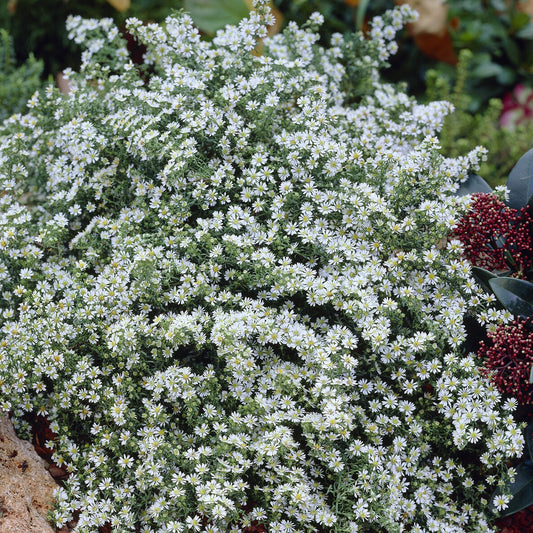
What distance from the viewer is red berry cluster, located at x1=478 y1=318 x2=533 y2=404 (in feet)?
6.92

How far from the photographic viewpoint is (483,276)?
227 cm

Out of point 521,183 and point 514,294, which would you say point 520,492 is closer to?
point 514,294

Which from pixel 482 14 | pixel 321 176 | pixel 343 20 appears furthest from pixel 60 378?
pixel 482 14

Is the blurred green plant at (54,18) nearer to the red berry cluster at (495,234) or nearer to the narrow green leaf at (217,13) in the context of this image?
the narrow green leaf at (217,13)

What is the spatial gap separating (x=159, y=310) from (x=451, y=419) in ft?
3.89

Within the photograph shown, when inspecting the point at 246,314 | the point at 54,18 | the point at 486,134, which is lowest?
the point at 246,314

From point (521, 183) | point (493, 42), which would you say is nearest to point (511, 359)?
point (521, 183)

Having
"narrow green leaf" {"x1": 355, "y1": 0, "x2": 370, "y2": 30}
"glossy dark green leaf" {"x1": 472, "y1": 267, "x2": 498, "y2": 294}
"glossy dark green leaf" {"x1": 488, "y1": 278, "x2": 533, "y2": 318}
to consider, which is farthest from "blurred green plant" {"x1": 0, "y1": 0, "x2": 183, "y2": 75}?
"glossy dark green leaf" {"x1": 488, "y1": 278, "x2": 533, "y2": 318}

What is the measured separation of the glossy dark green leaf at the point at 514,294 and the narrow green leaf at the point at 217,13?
110 inches

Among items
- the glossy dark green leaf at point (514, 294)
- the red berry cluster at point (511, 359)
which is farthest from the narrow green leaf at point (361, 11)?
the red berry cluster at point (511, 359)

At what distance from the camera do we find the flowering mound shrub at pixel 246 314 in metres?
2.08

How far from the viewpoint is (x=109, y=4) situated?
4633 millimetres

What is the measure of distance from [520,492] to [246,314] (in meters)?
1.17

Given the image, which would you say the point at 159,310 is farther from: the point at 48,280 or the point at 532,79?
the point at 532,79
